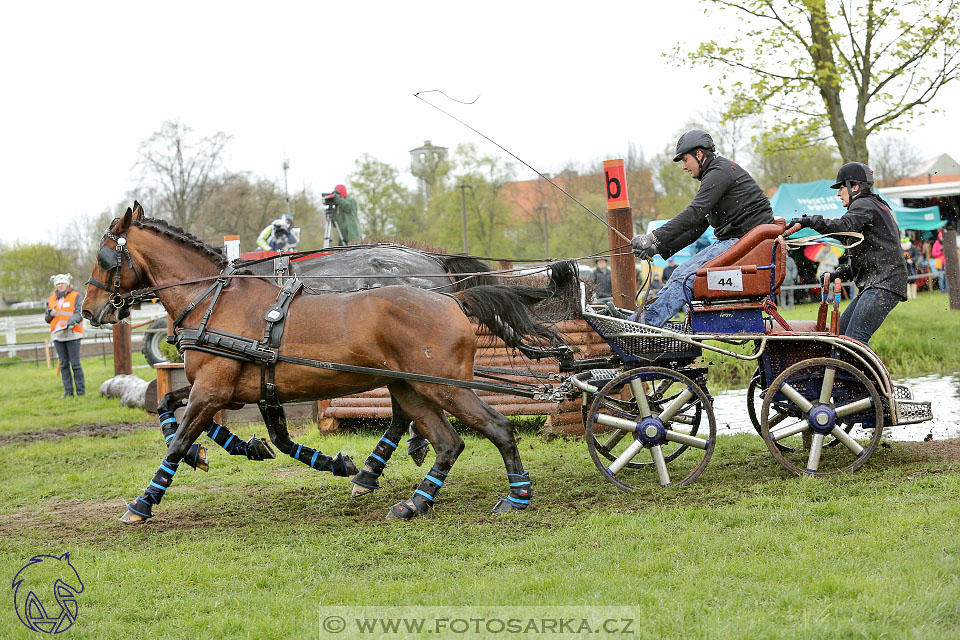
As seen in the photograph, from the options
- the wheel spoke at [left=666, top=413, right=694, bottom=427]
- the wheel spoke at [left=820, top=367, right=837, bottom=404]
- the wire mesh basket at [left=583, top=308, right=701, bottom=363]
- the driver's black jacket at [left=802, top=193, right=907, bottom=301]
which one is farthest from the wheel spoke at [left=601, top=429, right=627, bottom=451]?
the driver's black jacket at [left=802, top=193, right=907, bottom=301]

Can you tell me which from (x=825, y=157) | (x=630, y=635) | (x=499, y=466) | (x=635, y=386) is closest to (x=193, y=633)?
(x=630, y=635)

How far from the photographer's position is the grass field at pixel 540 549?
→ 3820 millimetres

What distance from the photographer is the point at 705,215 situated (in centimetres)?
632

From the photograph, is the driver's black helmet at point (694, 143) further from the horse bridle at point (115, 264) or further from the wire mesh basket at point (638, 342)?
the horse bridle at point (115, 264)

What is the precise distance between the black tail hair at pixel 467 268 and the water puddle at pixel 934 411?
2.71 m

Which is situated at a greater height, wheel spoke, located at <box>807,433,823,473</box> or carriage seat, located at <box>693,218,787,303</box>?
carriage seat, located at <box>693,218,787,303</box>

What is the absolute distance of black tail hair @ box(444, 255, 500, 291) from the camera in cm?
743

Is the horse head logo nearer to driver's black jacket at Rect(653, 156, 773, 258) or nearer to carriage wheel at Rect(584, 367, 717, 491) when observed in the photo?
A: carriage wheel at Rect(584, 367, 717, 491)

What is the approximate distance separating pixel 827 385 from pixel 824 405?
0.48 feet

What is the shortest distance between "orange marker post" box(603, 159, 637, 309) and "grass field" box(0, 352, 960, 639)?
1.81m

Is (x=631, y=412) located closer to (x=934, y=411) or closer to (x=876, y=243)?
(x=876, y=243)

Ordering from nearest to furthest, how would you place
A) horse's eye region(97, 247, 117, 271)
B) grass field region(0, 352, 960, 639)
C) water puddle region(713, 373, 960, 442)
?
grass field region(0, 352, 960, 639)
horse's eye region(97, 247, 117, 271)
water puddle region(713, 373, 960, 442)

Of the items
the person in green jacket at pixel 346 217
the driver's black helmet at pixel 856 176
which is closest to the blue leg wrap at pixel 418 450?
the driver's black helmet at pixel 856 176

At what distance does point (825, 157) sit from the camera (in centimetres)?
4028
